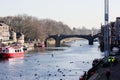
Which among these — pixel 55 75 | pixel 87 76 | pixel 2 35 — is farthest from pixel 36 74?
pixel 2 35

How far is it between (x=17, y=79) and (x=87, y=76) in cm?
1377

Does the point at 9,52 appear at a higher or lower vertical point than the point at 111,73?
higher

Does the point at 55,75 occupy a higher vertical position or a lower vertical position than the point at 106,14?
lower

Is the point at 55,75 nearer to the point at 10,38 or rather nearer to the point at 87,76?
the point at 87,76

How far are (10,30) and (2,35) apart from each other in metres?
12.0

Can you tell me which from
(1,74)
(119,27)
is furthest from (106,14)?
(119,27)

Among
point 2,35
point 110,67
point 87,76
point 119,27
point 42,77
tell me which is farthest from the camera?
point 2,35

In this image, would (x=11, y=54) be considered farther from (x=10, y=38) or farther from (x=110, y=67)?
(x=10, y=38)

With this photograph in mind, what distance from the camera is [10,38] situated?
194375 millimetres

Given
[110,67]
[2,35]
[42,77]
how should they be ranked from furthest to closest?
[2,35] → [42,77] → [110,67]

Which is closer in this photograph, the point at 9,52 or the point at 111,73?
the point at 111,73

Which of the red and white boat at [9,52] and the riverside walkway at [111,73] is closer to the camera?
the riverside walkway at [111,73]

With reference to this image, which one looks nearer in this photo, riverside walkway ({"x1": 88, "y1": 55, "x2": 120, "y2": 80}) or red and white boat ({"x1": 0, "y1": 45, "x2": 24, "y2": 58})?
riverside walkway ({"x1": 88, "y1": 55, "x2": 120, "y2": 80})

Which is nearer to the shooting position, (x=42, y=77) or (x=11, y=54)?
(x=42, y=77)
